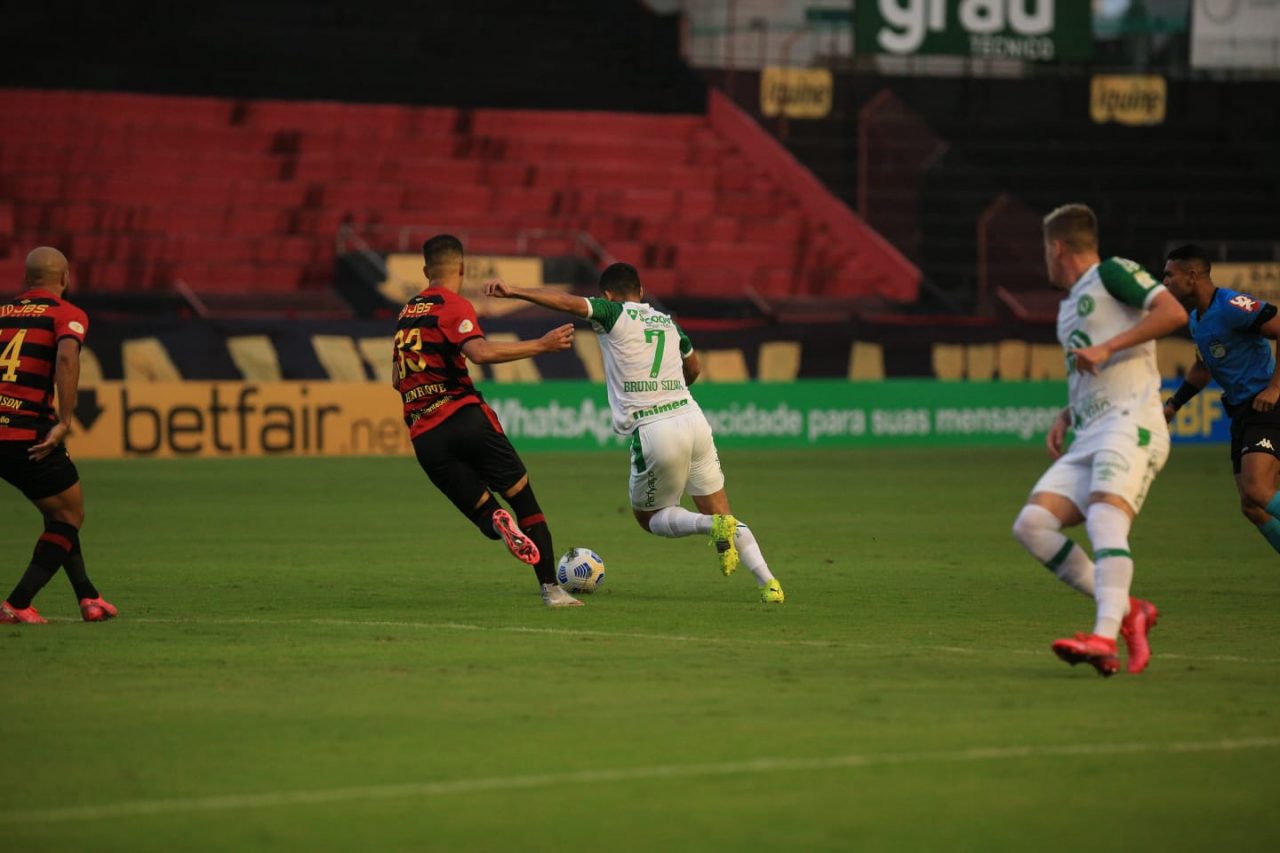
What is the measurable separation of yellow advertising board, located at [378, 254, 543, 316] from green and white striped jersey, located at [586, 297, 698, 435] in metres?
19.5

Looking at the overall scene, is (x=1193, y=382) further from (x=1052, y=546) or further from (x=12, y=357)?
(x=12, y=357)

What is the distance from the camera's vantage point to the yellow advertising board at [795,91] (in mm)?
40406

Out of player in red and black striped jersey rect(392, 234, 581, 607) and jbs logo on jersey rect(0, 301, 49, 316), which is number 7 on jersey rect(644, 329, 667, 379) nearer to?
player in red and black striped jersey rect(392, 234, 581, 607)

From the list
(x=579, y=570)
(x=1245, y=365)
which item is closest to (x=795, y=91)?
(x=1245, y=365)

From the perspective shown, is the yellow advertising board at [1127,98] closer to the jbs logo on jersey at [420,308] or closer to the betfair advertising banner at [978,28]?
the betfair advertising banner at [978,28]

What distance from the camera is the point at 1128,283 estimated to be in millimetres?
8977

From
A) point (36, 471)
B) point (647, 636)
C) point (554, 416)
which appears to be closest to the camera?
point (647, 636)

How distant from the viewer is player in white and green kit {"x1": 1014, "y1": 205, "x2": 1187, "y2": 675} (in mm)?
8844

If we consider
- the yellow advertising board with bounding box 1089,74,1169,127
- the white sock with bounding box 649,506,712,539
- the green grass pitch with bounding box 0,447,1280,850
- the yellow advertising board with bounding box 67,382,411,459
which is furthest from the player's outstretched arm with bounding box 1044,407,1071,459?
the yellow advertising board with bounding box 1089,74,1169,127

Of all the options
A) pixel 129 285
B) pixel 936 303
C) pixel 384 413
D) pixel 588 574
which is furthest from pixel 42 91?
pixel 588 574

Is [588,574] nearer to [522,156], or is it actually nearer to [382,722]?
[382,722]

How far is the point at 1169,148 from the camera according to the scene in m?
43.2

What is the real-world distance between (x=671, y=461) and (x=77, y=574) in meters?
3.53

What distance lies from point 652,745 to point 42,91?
30.8 m
